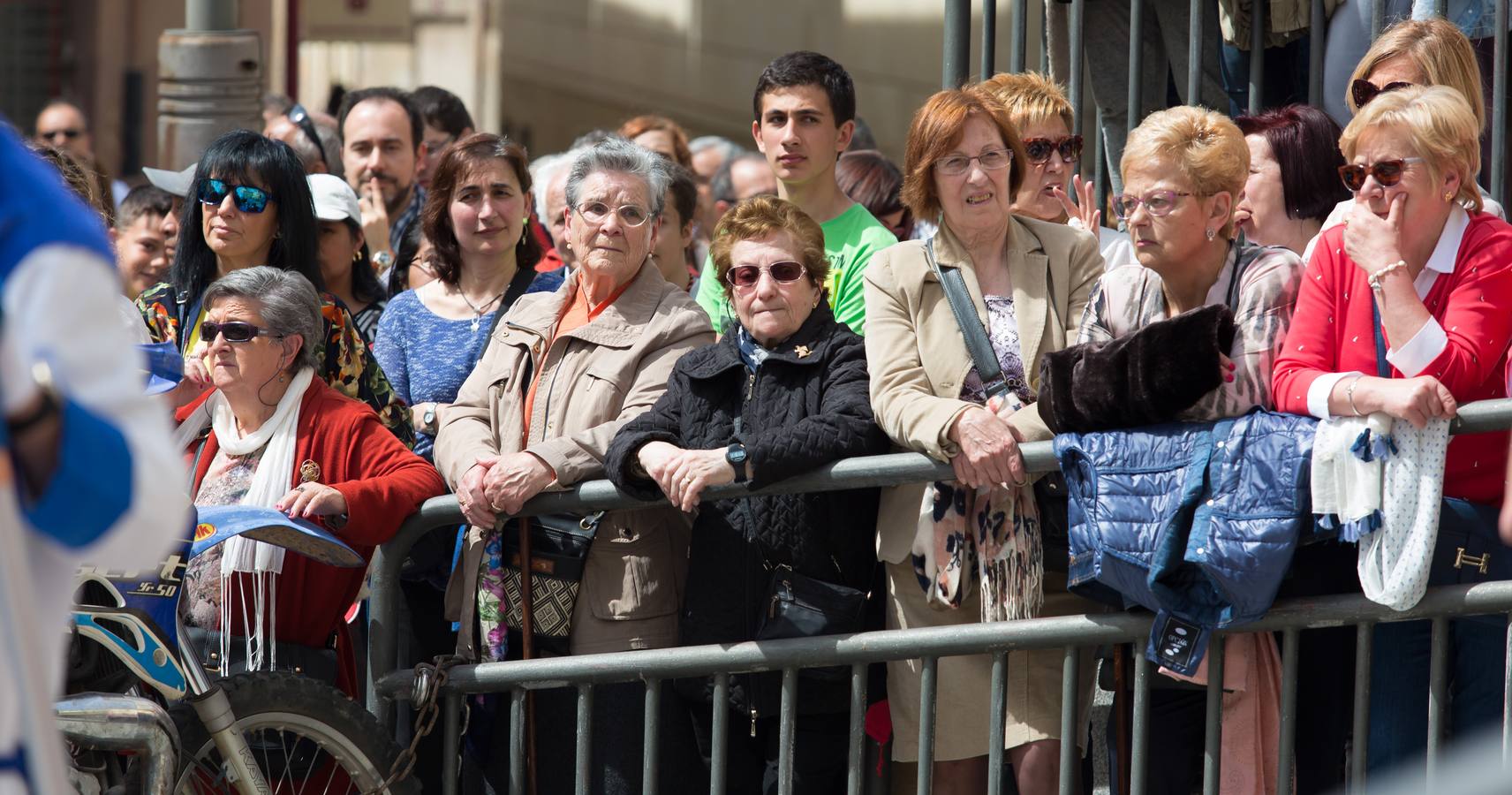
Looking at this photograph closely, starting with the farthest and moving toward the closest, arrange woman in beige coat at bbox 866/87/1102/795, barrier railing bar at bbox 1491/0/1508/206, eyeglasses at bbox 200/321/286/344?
barrier railing bar at bbox 1491/0/1508/206 < eyeglasses at bbox 200/321/286/344 < woman in beige coat at bbox 866/87/1102/795

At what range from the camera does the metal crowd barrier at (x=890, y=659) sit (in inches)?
164

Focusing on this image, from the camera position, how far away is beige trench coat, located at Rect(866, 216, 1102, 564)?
4.66 m

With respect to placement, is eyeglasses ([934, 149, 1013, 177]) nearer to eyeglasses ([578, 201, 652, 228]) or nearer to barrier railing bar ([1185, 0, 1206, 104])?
eyeglasses ([578, 201, 652, 228])

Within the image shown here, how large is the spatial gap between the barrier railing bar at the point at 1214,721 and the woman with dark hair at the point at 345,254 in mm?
3343

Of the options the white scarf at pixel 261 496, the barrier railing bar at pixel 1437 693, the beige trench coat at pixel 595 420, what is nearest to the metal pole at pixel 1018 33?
the beige trench coat at pixel 595 420

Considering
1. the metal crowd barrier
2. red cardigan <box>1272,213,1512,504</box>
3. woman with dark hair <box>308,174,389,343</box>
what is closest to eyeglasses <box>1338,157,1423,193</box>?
red cardigan <box>1272,213,1512,504</box>

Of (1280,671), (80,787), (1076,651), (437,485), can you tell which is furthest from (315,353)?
(1280,671)

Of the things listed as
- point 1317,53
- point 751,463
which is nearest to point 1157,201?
point 751,463

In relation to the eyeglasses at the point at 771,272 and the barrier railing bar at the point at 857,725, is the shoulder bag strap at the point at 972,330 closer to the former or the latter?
the eyeglasses at the point at 771,272

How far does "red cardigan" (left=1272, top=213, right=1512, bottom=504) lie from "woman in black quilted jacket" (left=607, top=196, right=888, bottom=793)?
41.9 inches

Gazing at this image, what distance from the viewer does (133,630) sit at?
4.68 meters

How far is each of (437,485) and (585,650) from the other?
611 millimetres

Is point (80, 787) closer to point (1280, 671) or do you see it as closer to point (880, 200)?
point (1280, 671)

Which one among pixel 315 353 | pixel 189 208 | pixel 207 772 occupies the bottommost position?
pixel 207 772
